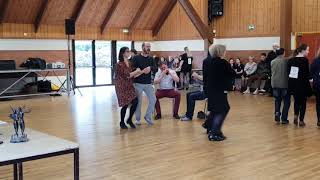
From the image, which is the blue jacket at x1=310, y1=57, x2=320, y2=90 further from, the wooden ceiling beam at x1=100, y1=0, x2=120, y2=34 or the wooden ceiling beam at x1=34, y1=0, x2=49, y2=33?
the wooden ceiling beam at x1=100, y1=0, x2=120, y2=34

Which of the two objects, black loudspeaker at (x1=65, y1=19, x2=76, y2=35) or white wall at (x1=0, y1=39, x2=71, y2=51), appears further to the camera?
white wall at (x1=0, y1=39, x2=71, y2=51)

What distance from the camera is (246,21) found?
15.0m

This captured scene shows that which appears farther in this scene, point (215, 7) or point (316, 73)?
point (215, 7)

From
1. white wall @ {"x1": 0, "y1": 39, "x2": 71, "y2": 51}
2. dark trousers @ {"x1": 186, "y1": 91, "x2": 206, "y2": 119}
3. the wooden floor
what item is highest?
white wall @ {"x1": 0, "y1": 39, "x2": 71, "y2": 51}

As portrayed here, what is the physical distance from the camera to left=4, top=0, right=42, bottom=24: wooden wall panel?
13.5 metres

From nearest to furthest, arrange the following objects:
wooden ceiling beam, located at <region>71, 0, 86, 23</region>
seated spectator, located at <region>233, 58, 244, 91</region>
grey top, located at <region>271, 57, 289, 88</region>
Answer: grey top, located at <region>271, 57, 289, 88</region> < seated spectator, located at <region>233, 58, 244, 91</region> < wooden ceiling beam, located at <region>71, 0, 86, 23</region>

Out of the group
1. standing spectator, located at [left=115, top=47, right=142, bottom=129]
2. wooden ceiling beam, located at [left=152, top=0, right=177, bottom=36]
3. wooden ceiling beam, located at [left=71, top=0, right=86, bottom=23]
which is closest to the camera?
standing spectator, located at [left=115, top=47, right=142, bottom=129]

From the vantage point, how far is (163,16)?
57.7 ft

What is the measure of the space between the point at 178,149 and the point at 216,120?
772mm

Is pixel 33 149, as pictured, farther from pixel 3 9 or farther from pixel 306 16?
pixel 306 16

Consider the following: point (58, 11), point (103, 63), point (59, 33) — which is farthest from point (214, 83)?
point (103, 63)

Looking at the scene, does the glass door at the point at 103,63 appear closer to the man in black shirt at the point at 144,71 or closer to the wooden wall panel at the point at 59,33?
the wooden wall panel at the point at 59,33

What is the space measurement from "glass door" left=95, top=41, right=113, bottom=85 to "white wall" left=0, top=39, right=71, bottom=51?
5.38 ft

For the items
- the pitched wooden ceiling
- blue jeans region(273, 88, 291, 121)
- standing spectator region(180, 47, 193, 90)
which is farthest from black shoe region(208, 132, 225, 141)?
the pitched wooden ceiling
